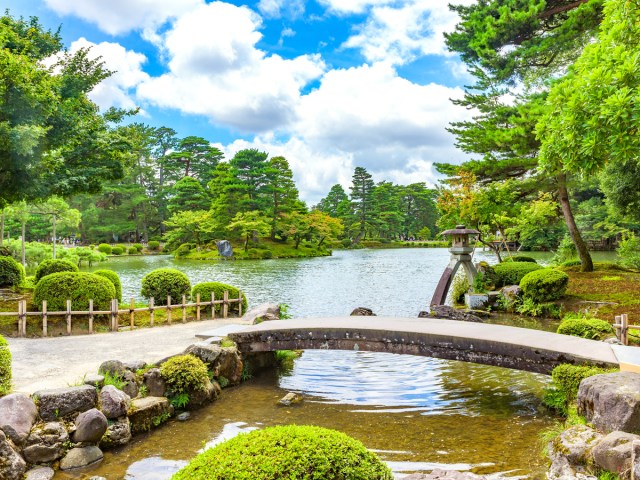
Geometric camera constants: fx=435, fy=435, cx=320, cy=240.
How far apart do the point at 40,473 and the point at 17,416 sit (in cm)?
68

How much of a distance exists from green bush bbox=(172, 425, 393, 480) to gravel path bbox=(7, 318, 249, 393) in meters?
4.25

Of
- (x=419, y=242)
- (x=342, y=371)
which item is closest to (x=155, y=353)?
(x=342, y=371)

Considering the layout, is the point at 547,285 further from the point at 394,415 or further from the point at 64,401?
the point at 64,401

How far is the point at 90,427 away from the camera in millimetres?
4992

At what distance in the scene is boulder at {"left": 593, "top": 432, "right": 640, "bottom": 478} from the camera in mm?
3727

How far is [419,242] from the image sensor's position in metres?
61.8

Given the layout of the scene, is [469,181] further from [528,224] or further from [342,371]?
[342,371]

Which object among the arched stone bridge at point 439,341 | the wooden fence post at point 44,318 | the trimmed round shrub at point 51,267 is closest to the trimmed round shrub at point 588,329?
the arched stone bridge at point 439,341

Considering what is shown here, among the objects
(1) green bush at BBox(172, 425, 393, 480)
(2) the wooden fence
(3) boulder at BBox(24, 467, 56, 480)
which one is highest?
(2) the wooden fence

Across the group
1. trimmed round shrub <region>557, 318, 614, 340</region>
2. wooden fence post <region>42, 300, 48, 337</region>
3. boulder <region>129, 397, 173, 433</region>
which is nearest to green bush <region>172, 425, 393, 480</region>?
boulder <region>129, 397, 173, 433</region>

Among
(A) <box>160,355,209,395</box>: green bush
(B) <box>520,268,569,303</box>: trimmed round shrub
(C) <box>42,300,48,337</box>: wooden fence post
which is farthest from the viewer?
(B) <box>520,268,569,303</box>: trimmed round shrub

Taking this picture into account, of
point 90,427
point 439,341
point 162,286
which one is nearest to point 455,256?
point 439,341

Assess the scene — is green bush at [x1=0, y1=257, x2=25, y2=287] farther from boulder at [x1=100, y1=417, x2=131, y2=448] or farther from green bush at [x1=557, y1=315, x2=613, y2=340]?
green bush at [x1=557, y1=315, x2=613, y2=340]

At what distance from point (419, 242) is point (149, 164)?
121 ft
